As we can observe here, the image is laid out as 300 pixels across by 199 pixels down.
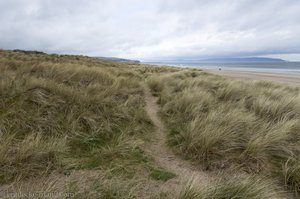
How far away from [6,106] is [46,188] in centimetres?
262

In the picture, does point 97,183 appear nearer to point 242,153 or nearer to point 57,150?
point 57,150

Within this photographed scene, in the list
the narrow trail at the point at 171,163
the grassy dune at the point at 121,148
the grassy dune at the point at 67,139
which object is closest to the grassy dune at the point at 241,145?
the grassy dune at the point at 121,148

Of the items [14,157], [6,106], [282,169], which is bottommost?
[282,169]

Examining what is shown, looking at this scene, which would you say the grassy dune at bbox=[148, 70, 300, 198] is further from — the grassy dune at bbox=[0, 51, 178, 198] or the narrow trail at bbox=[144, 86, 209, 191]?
the grassy dune at bbox=[0, 51, 178, 198]

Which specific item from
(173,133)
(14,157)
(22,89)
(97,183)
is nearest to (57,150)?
(14,157)

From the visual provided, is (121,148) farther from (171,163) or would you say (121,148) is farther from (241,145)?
(241,145)

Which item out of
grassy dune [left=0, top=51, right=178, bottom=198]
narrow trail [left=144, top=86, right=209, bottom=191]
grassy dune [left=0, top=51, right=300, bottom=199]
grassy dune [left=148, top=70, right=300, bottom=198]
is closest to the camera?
grassy dune [left=0, top=51, right=300, bottom=199]

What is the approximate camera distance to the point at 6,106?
3.98 m

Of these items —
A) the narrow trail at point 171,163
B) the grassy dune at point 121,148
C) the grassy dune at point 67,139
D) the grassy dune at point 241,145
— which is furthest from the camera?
the grassy dune at point 241,145

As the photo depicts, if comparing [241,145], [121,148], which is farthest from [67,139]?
[241,145]

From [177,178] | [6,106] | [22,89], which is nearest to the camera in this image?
[177,178]

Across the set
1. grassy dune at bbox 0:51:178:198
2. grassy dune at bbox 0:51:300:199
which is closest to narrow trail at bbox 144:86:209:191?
grassy dune at bbox 0:51:300:199

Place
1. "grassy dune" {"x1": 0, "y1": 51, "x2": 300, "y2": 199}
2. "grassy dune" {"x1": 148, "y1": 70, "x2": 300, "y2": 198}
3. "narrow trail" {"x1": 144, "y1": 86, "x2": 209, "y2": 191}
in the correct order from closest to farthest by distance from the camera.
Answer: "grassy dune" {"x1": 0, "y1": 51, "x2": 300, "y2": 199} → "narrow trail" {"x1": 144, "y1": 86, "x2": 209, "y2": 191} → "grassy dune" {"x1": 148, "y1": 70, "x2": 300, "y2": 198}

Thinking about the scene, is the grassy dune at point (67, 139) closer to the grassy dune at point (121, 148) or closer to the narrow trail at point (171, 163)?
the grassy dune at point (121, 148)
